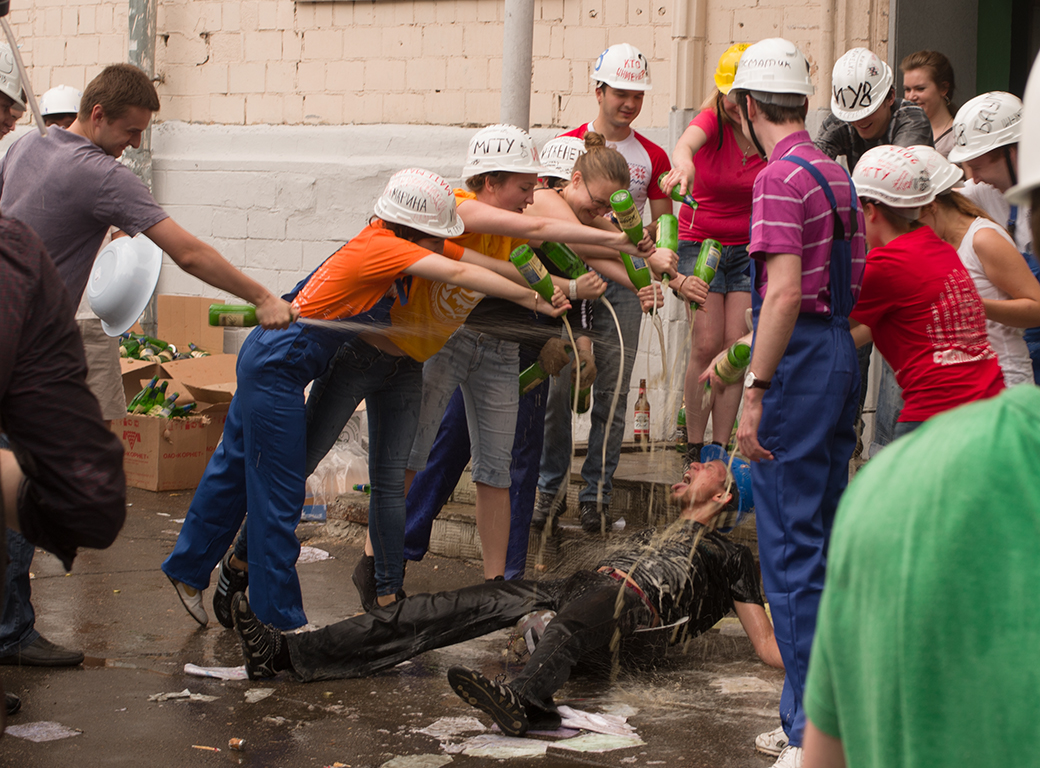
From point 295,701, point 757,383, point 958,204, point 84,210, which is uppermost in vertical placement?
point 958,204

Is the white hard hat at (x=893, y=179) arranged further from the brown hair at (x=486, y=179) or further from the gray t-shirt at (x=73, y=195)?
the gray t-shirt at (x=73, y=195)

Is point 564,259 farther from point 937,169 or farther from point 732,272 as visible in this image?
point 937,169

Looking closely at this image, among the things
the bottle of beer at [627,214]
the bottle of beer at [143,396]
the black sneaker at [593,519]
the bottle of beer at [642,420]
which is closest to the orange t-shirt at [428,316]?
the bottle of beer at [627,214]

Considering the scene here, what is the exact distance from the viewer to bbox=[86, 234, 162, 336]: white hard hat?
4.60 meters

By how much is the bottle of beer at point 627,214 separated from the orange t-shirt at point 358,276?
95 centimetres

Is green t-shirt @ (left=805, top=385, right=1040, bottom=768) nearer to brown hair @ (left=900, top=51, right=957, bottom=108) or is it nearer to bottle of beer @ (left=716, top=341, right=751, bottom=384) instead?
bottle of beer @ (left=716, top=341, right=751, bottom=384)

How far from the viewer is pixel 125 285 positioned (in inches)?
183

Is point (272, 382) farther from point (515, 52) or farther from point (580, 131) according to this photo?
point (515, 52)

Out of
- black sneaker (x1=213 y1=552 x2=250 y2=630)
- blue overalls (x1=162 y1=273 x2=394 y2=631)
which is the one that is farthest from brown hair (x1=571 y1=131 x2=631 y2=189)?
black sneaker (x1=213 y1=552 x2=250 y2=630)

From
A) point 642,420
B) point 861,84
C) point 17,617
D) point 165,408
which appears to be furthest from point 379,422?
point 165,408

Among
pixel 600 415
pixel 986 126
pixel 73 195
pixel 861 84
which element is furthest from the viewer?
pixel 600 415

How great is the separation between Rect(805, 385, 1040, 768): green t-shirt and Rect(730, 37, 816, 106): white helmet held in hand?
2.84 meters

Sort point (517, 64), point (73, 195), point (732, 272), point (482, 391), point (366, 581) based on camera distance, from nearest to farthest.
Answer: point (73, 195), point (482, 391), point (366, 581), point (732, 272), point (517, 64)

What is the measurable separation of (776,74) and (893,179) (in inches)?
19.6
